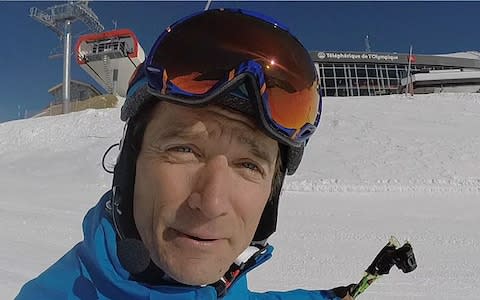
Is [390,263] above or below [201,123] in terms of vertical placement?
below

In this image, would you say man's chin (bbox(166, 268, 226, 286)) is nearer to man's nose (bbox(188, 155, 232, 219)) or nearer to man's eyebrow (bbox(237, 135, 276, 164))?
man's nose (bbox(188, 155, 232, 219))

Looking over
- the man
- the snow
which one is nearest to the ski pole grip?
the man

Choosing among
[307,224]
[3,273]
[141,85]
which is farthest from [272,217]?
[307,224]

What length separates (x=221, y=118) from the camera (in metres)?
1.12

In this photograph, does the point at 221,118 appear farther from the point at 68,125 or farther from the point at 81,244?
the point at 68,125

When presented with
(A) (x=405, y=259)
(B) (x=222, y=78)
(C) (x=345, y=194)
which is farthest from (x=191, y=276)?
(C) (x=345, y=194)

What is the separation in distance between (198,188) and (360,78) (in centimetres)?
5089

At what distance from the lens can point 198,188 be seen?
104cm

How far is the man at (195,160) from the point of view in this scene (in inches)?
40.5

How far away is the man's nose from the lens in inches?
39.9

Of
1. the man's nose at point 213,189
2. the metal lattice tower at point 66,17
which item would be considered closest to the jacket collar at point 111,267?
the man's nose at point 213,189

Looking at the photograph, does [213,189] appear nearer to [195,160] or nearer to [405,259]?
[195,160]

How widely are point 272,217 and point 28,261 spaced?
4014mm

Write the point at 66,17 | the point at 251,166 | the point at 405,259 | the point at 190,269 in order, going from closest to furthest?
the point at 190,269, the point at 251,166, the point at 405,259, the point at 66,17
